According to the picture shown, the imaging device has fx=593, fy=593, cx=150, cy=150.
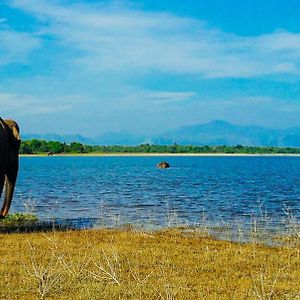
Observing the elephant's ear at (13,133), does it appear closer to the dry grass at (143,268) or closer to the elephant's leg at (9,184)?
the elephant's leg at (9,184)

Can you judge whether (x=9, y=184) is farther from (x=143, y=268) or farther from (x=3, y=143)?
(x=143, y=268)

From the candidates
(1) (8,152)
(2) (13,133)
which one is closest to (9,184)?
(1) (8,152)

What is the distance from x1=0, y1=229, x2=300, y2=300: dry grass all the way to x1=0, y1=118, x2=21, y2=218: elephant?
251 centimetres

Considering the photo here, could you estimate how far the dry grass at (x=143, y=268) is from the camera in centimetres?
1052

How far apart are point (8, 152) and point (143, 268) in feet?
27.3

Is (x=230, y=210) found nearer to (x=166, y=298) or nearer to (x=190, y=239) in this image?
(x=190, y=239)

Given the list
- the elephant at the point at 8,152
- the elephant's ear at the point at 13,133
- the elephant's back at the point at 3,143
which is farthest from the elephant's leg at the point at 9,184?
the elephant's back at the point at 3,143

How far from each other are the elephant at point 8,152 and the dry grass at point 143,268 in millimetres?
2513

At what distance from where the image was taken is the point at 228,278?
39.4ft

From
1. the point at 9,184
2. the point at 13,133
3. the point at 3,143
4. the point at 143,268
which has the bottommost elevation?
the point at 143,268

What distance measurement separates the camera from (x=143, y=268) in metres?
12.8

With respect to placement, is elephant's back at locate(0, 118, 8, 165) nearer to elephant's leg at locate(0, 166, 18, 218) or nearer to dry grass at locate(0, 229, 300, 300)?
elephant's leg at locate(0, 166, 18, 218)

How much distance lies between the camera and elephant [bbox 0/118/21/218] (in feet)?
61.0

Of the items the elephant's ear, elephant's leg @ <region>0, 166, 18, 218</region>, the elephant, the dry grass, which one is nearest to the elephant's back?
the elephant
